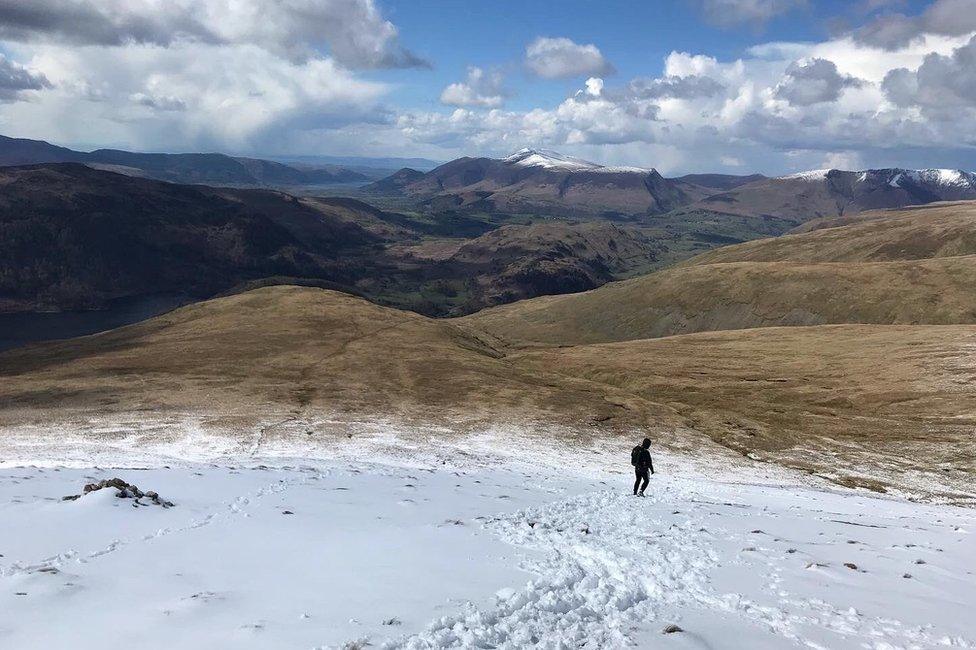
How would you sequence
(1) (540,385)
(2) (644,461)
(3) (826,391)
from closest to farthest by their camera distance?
(2) (644,461)
(3) (826,391)
(1) (540,385)

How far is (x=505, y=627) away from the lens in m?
11.4

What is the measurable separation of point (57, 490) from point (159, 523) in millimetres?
7060

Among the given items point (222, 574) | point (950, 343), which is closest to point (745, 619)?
point (222, 574)

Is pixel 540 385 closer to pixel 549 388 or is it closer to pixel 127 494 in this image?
pixel 549 388

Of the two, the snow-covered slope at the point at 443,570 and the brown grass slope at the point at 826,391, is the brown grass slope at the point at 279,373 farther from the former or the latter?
the snow-covered slope at the point at 443,570

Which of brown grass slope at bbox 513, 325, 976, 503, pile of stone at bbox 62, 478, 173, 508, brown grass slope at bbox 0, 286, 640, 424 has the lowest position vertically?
brown grass slope at bbox 0, 286, 640, 424

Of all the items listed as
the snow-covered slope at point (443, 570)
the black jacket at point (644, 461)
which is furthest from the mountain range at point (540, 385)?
the snow-covered slope at point (443, 570)

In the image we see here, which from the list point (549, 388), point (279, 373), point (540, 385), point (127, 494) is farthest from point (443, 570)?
point (279, 373)

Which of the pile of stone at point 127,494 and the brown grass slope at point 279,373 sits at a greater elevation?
the pile of stone at point 127,494

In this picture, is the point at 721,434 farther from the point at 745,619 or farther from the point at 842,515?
the point at 745,619

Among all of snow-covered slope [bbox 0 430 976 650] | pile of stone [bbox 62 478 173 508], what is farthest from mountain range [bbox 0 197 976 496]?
pile of stone [bbox 62 478 173 508]

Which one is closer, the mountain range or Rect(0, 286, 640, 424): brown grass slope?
the mountain range

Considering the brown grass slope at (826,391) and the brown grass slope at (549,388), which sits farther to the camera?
the brown grass slope at (549,388)

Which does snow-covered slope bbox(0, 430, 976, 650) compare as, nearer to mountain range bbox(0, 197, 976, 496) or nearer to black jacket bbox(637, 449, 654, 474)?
black jacket bbox(637, 449, 654, 474)
